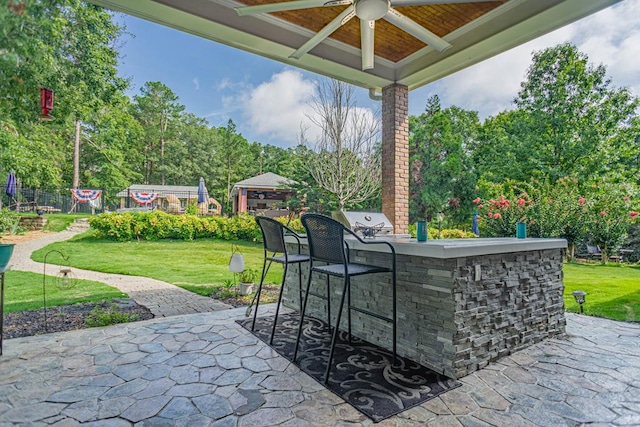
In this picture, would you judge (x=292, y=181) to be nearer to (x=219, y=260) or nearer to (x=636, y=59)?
(x=219, y=260)

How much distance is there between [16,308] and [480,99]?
18511mm

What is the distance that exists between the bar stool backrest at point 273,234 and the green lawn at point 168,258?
261cm

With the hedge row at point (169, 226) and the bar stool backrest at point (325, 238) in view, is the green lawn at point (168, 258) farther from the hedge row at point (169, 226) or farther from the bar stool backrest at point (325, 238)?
the bar stool backrest at point (325, 238)

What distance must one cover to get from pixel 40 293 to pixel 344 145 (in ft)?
23.4

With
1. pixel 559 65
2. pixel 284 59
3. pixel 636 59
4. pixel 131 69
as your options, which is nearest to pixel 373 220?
pixel 284 59

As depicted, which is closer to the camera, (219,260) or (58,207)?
(219,260)

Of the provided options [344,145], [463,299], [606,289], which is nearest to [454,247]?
[463,299]

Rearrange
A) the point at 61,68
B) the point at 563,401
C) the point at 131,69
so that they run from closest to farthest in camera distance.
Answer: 1. the point at 563,401
2. the point at 61,68
3. the point at 131,69

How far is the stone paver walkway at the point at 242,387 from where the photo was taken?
75.1 inches

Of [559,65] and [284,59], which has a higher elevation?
[559,65]

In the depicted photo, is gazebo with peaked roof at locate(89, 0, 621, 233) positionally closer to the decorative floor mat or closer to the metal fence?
the decorative floor mat

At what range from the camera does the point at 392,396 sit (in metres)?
2.13

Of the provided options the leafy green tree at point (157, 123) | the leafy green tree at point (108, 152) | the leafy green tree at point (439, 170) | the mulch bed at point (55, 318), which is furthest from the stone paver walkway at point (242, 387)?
the leafy green tree at point (157, 123)

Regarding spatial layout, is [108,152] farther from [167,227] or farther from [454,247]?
[454,247]
